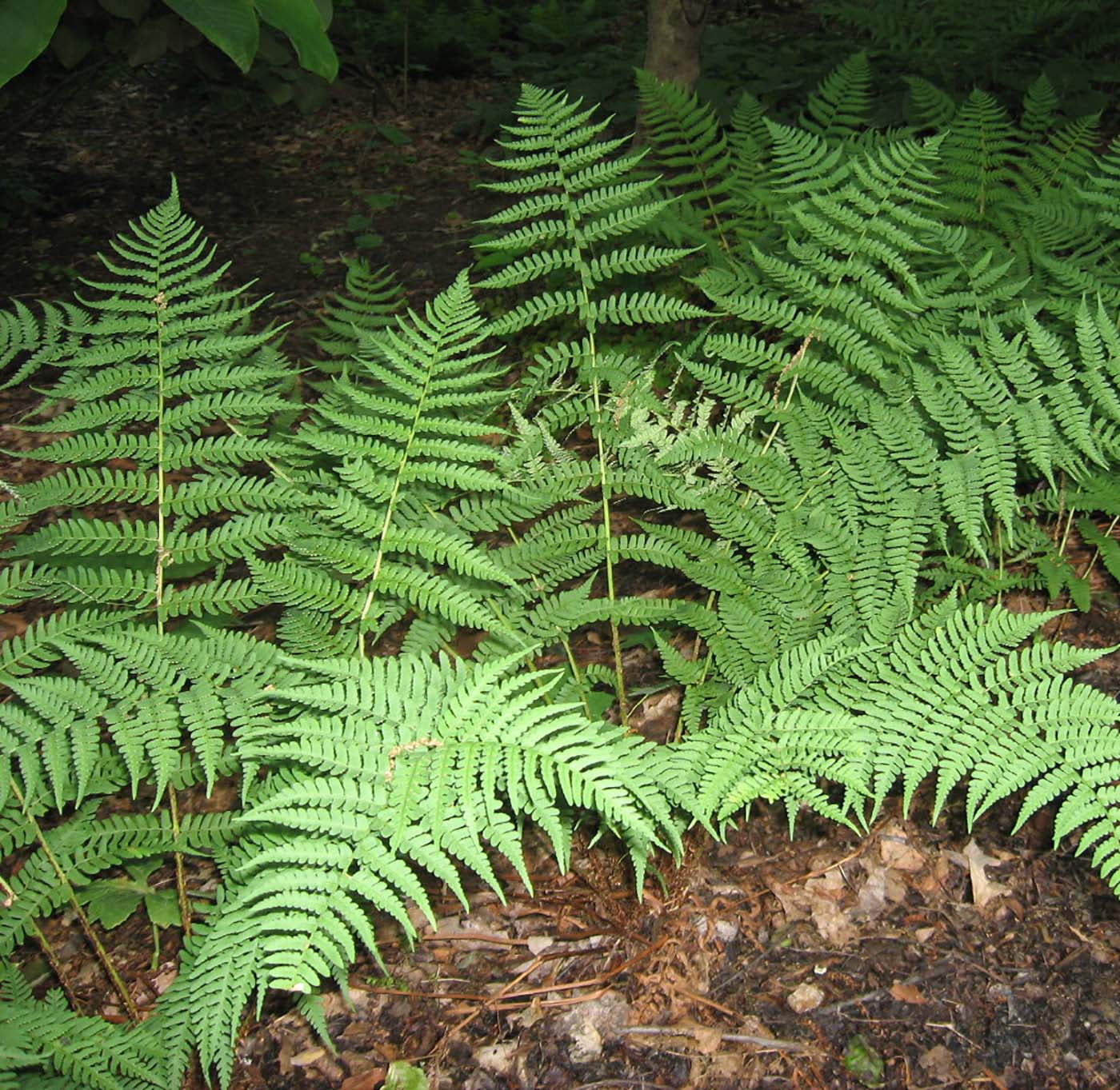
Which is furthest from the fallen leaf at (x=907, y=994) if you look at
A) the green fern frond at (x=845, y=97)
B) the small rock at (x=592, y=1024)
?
the green fern frond at (x=845, y=97)

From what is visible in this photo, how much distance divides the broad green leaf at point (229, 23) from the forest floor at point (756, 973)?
1.90 meters

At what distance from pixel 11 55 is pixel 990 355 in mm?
2399

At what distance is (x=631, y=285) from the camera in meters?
4.53

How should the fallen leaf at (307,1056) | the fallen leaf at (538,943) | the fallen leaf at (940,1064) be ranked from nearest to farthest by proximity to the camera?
the fallen leaf at (940,1064) < the fallen leaf at (307,1056) < the fallen leaf at (538,943)

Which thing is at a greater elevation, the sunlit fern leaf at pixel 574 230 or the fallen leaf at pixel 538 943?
the sunlit fern leaf at pixel 574 230

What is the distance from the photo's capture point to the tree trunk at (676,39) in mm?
4625

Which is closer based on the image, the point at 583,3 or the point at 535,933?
the point at 535,933

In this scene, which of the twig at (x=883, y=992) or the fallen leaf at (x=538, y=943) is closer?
the twig at (x=883, y=992)

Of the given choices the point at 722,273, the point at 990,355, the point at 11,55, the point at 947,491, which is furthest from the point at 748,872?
the point at 11,55

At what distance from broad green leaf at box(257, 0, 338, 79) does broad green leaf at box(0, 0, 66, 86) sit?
0.43 meters

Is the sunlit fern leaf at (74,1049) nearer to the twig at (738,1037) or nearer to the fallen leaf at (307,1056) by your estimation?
the fallen leaf at (307,1056)

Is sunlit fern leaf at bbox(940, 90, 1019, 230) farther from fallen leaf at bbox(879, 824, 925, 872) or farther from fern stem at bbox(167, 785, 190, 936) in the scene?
fern stem at bbox(167, 785, 190, 936)

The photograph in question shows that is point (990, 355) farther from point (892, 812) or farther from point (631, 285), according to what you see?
point (631, 285)

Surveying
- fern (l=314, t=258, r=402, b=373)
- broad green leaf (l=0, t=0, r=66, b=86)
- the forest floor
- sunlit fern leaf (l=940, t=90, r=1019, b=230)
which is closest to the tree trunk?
sunlit fern leaf (l=940, t=90, r=1019, b=230)
